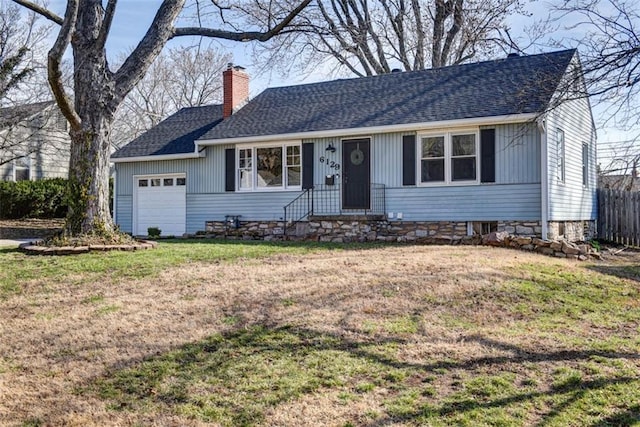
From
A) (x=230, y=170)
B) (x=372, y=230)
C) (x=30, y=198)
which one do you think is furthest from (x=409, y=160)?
(x=30, y=198)

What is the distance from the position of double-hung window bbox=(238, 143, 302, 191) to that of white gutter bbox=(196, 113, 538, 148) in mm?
364

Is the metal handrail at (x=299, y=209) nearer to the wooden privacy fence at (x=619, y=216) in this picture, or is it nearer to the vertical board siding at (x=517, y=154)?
the vertical board siding at (x=517, y=154)

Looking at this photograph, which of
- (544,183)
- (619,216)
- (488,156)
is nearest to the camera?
(544,183)

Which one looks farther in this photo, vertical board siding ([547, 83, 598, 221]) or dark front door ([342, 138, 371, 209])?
dark front door ([342, 138, 371, 209])

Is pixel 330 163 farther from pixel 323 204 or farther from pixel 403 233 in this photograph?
pixel 403 233

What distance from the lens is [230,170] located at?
15070 millimetres

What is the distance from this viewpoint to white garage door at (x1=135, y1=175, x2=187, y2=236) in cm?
1620

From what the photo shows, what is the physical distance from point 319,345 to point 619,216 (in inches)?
538

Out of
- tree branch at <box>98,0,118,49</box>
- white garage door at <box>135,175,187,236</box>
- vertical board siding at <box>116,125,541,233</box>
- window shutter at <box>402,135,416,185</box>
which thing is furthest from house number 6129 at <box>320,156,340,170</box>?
tree branch at <box>98,0,118,49</box>

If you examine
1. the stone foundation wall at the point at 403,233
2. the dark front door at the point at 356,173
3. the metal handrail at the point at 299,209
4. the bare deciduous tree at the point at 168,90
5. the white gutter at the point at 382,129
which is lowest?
the stone foundation wall at the point at 403,233

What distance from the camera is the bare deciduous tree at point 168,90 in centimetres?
3303

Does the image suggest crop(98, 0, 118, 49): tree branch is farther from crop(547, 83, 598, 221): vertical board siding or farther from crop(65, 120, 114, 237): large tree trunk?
crop(547, 83, 598, 221): vertical board siding

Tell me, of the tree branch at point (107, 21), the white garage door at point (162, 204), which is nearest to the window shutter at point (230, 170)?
the white garage door at point (162, 204)

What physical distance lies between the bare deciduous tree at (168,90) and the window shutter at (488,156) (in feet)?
76.3
